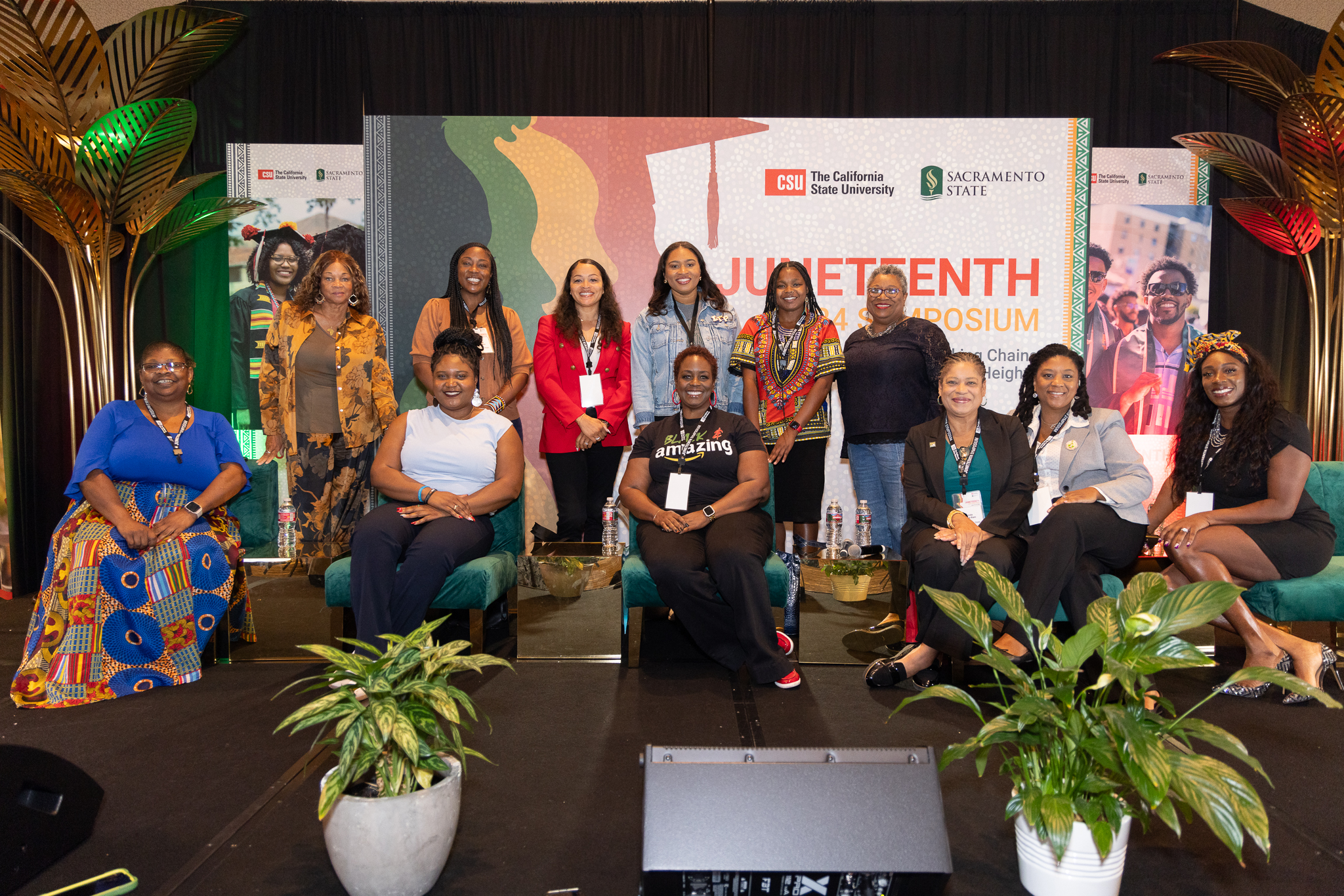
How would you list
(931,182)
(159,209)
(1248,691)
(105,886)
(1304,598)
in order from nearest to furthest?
(105,886) → (1248,691) → (1304,598) → (159,209) → (931,182)

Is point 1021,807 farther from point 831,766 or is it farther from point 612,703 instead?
point 612,703

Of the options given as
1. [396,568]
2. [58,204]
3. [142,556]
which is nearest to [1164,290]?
[396,568]

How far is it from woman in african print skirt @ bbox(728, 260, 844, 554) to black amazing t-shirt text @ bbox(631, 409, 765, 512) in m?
0.44

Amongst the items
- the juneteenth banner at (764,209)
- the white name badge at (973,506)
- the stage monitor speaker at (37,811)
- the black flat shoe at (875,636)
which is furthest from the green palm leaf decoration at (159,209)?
the white name badge at (973,506)

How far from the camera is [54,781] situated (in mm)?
1840

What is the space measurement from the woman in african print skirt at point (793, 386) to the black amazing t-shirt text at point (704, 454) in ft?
1.45

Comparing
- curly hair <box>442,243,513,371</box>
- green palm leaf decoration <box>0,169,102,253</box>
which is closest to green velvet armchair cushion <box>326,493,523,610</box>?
curly hair <box>442,243,513,371</box>

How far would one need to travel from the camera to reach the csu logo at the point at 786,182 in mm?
4766

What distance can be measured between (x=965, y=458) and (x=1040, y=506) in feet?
1.12

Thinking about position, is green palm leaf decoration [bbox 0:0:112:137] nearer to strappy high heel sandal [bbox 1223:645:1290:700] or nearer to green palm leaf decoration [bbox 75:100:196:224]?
green palm leaf decoration [bbox 75:100:196:224]

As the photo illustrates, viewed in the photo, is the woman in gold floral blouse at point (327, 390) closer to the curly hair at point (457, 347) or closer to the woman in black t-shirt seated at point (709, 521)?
the curly hair at point (457, 347)

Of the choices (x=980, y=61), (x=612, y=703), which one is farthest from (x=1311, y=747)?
(x=980, y=61)

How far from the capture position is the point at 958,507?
3.17 meters

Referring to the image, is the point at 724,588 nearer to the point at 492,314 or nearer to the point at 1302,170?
the point at 492,314
